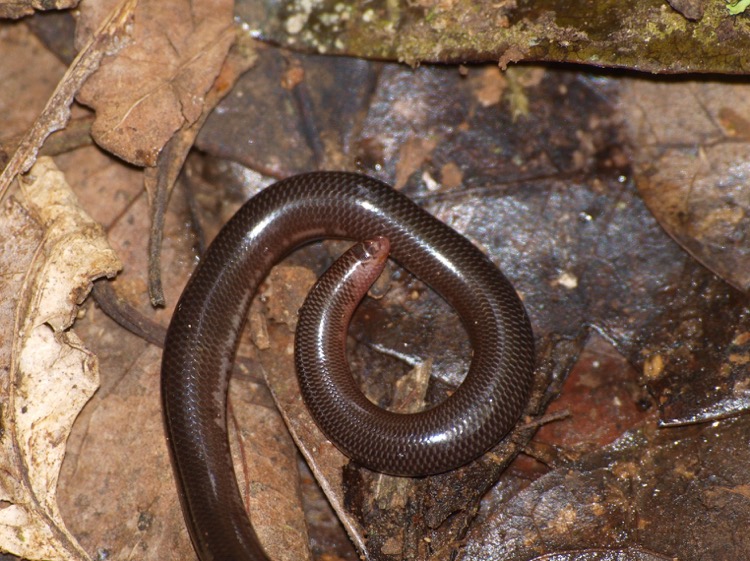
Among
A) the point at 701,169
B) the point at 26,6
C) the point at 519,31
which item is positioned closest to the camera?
the point at 519,31

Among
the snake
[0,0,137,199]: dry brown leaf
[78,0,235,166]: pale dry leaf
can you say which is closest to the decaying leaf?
[78,0,235,166]: pale dry leaf

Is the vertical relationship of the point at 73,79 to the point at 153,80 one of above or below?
above

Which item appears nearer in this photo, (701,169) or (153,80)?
(701,169)

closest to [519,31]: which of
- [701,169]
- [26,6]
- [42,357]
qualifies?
[701,169]

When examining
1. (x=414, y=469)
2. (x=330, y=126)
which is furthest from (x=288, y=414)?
(x=330, y=126)

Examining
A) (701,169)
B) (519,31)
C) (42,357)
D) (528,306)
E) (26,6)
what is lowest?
(528,306)

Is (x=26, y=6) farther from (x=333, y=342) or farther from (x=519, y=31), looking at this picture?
(x=519, y=31)

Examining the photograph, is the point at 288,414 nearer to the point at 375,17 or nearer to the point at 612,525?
the point at 612,525
